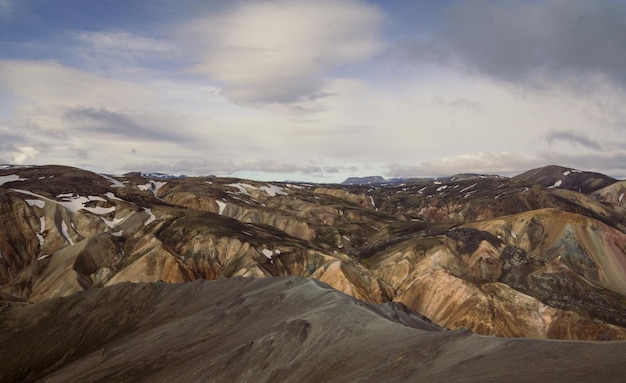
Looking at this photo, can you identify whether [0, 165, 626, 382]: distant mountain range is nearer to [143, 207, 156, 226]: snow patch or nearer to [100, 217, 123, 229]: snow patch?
[143, 207, 156, 226]: snow patch

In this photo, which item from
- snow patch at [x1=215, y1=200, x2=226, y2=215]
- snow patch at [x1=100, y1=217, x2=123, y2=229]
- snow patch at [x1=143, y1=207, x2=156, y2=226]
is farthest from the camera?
snow patch at [x1=215, y1=200, x2=226, y2=215]

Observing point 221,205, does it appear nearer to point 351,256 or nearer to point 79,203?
point 79,203

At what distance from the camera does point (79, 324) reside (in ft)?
167

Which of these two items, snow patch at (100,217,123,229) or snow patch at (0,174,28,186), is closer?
snow patch at (100,217,123,229)

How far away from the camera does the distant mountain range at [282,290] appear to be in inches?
1094

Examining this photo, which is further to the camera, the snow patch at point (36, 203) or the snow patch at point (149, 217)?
the snow patch at point (149, 217)

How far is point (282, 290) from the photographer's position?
46.0 meters

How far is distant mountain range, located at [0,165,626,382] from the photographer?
27.8 m

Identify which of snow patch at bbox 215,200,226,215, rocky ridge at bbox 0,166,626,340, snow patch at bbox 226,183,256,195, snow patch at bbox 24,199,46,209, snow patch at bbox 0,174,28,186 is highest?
snow patch at bbox 0,174,28,186

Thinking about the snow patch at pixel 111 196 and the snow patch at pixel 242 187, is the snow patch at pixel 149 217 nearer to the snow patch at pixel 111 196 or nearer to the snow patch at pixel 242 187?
the snow patch at pixel 111 196

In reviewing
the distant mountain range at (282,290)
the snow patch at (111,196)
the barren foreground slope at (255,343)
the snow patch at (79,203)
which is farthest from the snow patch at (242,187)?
the barren foreground slope at (255,343)

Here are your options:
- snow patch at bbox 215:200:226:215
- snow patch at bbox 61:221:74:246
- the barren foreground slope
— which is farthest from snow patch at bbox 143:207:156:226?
the barren foreground slope

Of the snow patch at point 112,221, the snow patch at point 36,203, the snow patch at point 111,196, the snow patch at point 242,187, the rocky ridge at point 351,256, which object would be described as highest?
the snow patch at point 242,187

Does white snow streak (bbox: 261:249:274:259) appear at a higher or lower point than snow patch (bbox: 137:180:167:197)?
lower
